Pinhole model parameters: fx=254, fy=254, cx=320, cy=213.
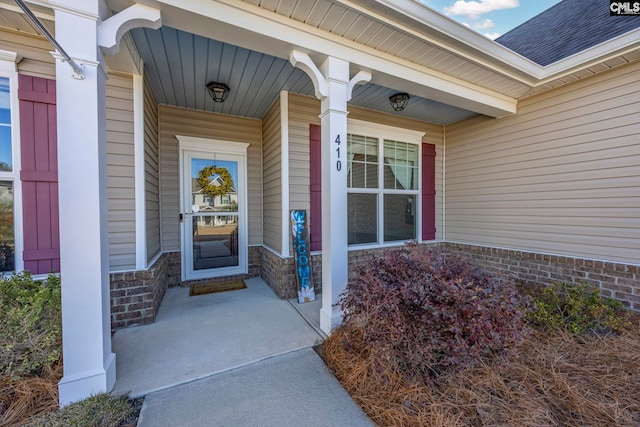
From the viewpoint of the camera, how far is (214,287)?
3.87 meters

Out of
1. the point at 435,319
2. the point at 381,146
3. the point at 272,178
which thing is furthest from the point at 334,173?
the point at 381,146

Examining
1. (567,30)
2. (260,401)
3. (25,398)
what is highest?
(567,30)

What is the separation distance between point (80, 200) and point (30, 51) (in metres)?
1.86

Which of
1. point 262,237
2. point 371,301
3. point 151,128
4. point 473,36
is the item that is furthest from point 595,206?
point 151,128

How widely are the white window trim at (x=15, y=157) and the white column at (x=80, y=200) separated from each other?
1254 mm

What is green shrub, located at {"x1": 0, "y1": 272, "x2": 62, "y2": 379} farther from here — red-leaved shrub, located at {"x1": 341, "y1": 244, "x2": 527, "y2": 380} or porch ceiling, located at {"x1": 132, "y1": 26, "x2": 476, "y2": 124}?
porch ceiling, located at {"x1": 132, "y1": 26, "x2": 476, "y2": 124}

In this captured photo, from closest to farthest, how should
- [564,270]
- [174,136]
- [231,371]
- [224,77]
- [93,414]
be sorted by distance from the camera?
[93,414], [231,371], [224,77], [564,270], [174,136]

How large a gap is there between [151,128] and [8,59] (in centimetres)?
122

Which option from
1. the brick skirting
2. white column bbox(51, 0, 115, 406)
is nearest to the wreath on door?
the brick skirting

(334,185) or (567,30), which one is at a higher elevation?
(567,30)

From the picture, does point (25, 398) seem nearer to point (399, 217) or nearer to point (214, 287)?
point (214, 287)

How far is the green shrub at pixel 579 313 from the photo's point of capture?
2.50 metres

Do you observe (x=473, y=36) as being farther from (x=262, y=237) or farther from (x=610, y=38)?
(x=262, y=237)

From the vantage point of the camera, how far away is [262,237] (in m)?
A: 4.44
